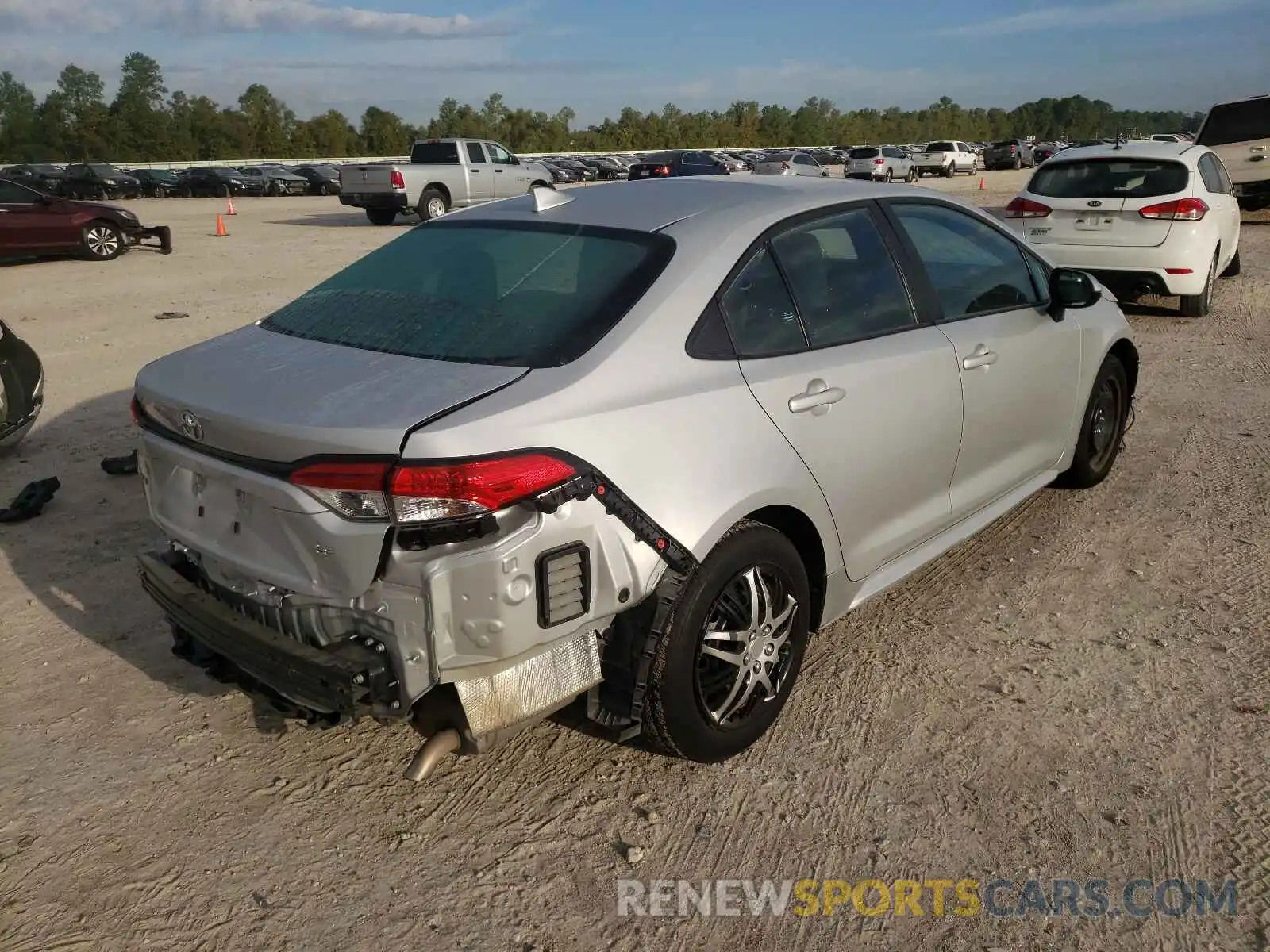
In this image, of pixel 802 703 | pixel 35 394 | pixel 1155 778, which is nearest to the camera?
pixel 1155 778

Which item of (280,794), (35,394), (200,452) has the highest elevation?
(200,452)

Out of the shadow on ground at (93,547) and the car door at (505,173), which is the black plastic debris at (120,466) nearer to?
the shadow on ground at (93,547)

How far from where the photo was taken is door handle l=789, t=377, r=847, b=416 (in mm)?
3072

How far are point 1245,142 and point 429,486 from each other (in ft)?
60.2

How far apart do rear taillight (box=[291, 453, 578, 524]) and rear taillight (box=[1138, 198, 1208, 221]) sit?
28.5 ft

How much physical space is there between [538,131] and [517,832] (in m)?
97.5

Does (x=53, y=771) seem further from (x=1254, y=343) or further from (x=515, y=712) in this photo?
(x=1254, y=343)

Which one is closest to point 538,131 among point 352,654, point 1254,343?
point 1254,343

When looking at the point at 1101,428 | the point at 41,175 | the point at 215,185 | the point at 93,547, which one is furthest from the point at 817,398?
the point at 215,185

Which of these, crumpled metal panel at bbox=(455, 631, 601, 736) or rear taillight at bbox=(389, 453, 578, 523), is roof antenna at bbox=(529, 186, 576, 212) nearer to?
rear taillight at bbox=(389, 453, 578, 523)

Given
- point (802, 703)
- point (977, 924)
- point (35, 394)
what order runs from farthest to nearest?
1. point (35, 394)
2. point (802, 703)
3. point (977, 924)

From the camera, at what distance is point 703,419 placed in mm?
2795

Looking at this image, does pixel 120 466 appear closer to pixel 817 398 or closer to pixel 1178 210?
pixel 817 398

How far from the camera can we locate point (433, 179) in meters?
22.8
